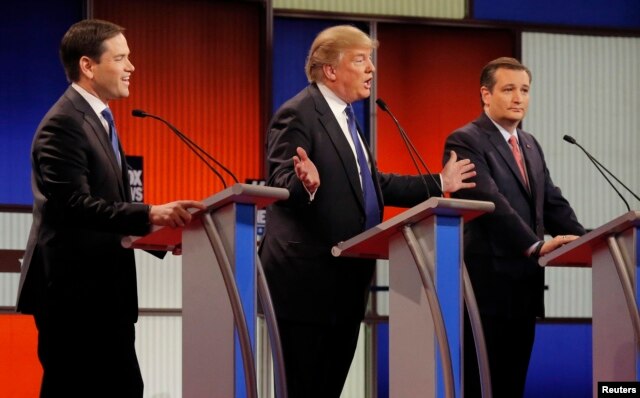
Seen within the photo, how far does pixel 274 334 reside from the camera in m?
3.26

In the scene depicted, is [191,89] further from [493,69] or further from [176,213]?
[176,213]

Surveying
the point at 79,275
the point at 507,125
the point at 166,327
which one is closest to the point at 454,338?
the point at 79,275

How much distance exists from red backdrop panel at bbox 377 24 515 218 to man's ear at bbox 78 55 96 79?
9.92 feet

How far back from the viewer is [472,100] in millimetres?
6531

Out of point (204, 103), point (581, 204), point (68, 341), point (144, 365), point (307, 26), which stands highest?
point (307, 26)

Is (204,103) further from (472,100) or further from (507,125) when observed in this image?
(507,125)

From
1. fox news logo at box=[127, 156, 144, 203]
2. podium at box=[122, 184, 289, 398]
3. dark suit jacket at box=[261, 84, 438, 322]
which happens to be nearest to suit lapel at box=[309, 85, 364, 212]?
dark suit jacket at box=[261, 84, 438, 322]

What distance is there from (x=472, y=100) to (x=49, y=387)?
389 centimetres

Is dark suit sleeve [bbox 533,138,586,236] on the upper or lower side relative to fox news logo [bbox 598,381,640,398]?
upper

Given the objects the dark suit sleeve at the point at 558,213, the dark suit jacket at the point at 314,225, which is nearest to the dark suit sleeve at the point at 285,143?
the dark suit jacket at the point at 314,225

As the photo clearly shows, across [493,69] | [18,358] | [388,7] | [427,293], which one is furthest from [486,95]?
[18,358]

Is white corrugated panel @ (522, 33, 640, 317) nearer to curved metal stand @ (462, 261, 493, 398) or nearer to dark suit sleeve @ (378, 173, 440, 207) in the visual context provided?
dark suit sleeve @ (378, 173, 440, 207)

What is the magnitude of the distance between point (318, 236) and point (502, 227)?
2.66ft

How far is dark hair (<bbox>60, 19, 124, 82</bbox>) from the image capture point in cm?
349
